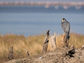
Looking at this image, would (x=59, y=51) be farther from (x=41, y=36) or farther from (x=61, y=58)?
(x=41, y=36)

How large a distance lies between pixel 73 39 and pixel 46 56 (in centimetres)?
806

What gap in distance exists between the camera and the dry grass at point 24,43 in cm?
1670

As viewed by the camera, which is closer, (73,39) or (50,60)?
(50,60)

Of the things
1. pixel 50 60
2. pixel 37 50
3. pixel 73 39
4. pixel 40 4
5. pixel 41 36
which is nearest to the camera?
pixel 50 60

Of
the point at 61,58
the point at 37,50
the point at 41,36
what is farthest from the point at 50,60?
the point at 41,36

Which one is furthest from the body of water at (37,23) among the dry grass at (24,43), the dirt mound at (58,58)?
the dirt mound at (58,58)

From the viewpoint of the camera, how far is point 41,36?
65.9 ft

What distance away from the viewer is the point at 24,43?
18594 mm

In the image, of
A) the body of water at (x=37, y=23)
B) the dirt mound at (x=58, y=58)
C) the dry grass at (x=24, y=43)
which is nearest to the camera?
the dirt mound at (x=58, y=58)

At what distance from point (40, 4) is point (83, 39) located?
487 ft

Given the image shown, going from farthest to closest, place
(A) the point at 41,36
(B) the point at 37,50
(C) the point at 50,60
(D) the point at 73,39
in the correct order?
1. (A) the point at 41,36
2. (D) the point at 73,39
3. (B) the point at 37,50
4. (C) the point at 50,60

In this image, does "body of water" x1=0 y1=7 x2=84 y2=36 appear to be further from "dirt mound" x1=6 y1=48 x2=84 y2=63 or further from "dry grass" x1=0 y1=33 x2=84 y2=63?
"dirt mound" x1=6 y1=48 x2=84 y2=63

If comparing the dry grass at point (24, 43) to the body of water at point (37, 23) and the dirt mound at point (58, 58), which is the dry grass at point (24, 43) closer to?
the body of water at point (37, 23)

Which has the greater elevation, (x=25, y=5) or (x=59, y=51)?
(x=25, y=5)
